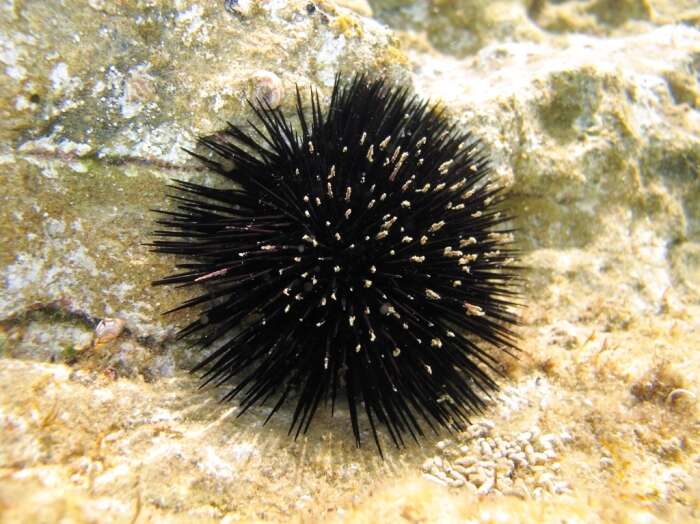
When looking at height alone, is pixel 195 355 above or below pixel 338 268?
below

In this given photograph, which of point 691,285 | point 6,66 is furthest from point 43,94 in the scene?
point 691,285

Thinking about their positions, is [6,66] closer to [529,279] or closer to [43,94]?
[43,94]

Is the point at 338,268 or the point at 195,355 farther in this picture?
the point at 195,355

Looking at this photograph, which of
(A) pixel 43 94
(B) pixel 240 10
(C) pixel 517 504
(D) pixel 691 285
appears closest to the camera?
(C) pixel 517 504

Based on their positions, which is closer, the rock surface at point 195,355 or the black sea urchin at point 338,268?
the rock surface at point 195,355
